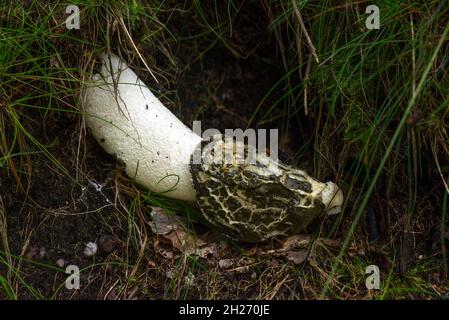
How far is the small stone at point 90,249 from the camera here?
8.84 ft

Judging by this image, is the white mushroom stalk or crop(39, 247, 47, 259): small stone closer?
crop(39, 247, 47, 259): small stone

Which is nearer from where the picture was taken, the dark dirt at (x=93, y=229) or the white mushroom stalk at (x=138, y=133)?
the dark dirt at (x=93, y=229)

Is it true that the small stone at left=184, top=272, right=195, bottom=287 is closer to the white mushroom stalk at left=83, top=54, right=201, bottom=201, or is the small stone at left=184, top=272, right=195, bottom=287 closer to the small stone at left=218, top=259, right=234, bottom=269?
the small stone at left=218, top=259, right=234, bottom=269

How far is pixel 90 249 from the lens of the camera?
271 centimetres

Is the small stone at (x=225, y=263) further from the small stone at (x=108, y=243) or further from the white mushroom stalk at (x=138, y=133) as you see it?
the small stone at (x=108, y=243)

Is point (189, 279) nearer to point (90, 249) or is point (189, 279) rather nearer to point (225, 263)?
point (225, 263)

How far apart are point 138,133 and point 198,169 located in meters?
0.35

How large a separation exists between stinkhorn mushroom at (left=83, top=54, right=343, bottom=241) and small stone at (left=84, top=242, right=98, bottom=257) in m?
0.38

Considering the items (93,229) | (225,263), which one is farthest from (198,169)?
(93,229)

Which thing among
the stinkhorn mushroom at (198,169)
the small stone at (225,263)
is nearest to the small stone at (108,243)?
the stinkhorn mushroom at (198,169)

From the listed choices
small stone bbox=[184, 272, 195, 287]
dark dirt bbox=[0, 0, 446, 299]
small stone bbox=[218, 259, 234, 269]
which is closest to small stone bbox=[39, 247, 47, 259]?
dark dirt bbox=[0, 0, 446, 299]

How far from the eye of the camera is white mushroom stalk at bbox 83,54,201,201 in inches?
110
